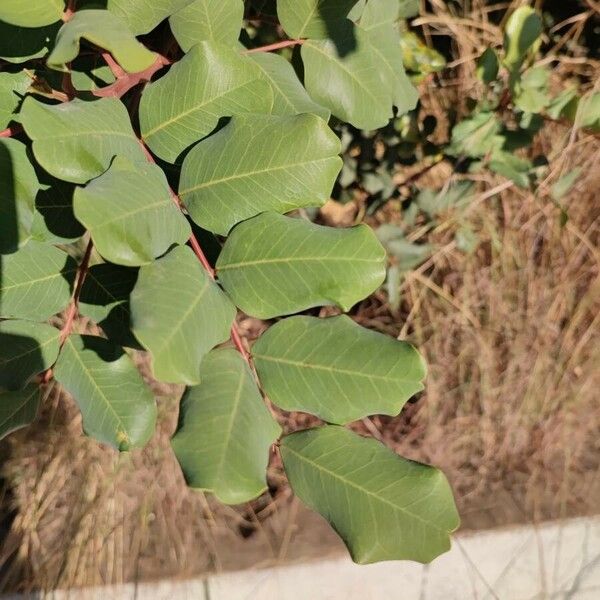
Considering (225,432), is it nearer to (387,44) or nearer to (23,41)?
(23,41)

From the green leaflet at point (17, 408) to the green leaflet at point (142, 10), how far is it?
1.16ft

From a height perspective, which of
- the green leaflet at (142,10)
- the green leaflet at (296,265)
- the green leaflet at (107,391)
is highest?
the green leaflet at (142,10)

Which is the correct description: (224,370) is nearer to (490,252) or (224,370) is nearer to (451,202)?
(451,202)

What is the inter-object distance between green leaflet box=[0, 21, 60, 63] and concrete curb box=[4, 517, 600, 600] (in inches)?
61.2

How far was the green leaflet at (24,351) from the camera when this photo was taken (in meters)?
0.69

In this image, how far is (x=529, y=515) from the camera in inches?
86.7

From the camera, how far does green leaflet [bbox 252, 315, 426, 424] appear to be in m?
0.66

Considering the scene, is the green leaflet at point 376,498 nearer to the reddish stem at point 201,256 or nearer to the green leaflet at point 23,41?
the reddish stem at point 201,256

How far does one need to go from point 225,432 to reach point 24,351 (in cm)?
23

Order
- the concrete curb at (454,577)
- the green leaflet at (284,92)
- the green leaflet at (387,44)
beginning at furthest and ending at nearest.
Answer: the concrete curb at (454,577), the green leaflet at (387,44), the green leaflet at (284,92)

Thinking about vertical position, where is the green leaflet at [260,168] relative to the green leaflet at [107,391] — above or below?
above

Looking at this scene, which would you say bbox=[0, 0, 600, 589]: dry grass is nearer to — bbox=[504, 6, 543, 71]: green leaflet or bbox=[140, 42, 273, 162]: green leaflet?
bbox=[504, 6, 543, 71]: green leaflet

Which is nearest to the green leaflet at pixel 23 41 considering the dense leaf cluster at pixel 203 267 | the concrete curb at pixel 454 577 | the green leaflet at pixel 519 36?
the dense leaf cluster at pixel 203 267

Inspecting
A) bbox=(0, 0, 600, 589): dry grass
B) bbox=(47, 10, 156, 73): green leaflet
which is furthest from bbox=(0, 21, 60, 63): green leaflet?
bbox=(0, 0, 600, 589): dry grass
